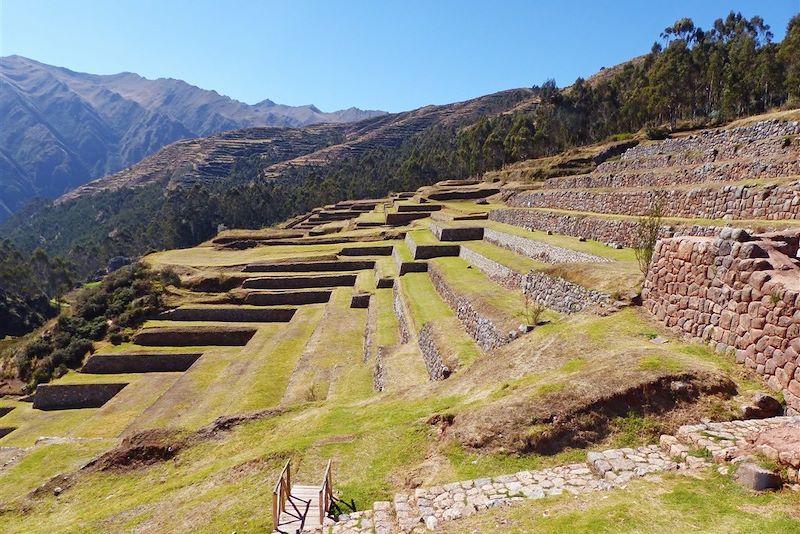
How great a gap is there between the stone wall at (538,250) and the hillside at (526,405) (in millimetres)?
132

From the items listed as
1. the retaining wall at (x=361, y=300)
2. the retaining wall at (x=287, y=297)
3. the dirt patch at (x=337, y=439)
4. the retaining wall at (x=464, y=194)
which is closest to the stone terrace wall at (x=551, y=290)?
the dirt patch at (x=337, y=439)

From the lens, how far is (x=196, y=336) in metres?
29.3

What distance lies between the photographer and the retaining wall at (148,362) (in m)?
27.2

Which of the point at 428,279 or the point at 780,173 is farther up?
the point at 780,173

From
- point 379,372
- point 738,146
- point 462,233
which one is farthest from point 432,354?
point 738,146

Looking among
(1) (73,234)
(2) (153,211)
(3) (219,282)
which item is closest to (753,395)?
(3) (219,282)

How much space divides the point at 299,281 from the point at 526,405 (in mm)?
28462

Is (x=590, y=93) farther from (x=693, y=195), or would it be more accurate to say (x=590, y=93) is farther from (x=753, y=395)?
(x=753, y=395)

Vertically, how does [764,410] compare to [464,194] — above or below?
below

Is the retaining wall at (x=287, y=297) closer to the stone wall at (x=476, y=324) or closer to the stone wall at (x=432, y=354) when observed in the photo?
the stone wall at (x=476, y=324)

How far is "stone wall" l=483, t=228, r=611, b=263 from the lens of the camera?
15.9m

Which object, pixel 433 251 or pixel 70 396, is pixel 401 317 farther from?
pixel 70 396

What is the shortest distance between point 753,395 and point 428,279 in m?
17.9

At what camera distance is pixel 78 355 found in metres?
30.8
